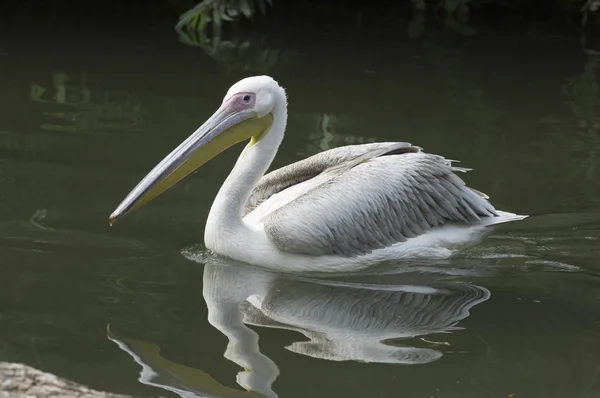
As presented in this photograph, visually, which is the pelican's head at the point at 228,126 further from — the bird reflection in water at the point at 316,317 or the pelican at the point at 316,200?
the bird reflection in water at the point at 316,317

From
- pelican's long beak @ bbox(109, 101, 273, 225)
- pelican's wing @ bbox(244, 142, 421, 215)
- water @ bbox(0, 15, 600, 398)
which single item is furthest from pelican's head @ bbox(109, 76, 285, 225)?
water @ bbox(0, 15, 600, 398)

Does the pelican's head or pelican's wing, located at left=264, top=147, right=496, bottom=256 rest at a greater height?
the pelican's head

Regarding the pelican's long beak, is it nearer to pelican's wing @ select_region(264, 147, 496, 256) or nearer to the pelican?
the pelican

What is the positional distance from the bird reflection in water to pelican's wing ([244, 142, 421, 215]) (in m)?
0.50

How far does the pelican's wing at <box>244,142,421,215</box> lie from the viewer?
564cm

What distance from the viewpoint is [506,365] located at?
434 cm

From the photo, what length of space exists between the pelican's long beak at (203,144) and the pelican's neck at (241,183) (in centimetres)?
5

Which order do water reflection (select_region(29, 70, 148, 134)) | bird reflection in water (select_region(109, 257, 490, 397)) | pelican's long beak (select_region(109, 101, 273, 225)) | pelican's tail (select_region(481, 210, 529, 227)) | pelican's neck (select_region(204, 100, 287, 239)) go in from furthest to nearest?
water reflection (select_region(29, 70, 148, 134)) < pelican's tail (select_region(481, 210, 529, 227)) < pelican's neck (select_region(204, 100, 287, 239)) < pelican's long beak (select_region(109, 101, 273, 225)) < bird reflection in water (select_region(109, 257, 490, 397))

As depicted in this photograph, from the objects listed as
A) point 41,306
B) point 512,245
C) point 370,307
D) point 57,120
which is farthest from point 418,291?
point 57,120

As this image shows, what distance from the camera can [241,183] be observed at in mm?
5383

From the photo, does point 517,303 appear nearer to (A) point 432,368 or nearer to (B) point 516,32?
(A) point 432,368

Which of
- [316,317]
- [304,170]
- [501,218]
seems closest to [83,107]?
[304,170]

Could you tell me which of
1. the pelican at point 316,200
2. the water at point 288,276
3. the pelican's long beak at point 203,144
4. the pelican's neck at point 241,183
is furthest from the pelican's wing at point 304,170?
the water at point 288,276

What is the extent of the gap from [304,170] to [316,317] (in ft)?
3.64
